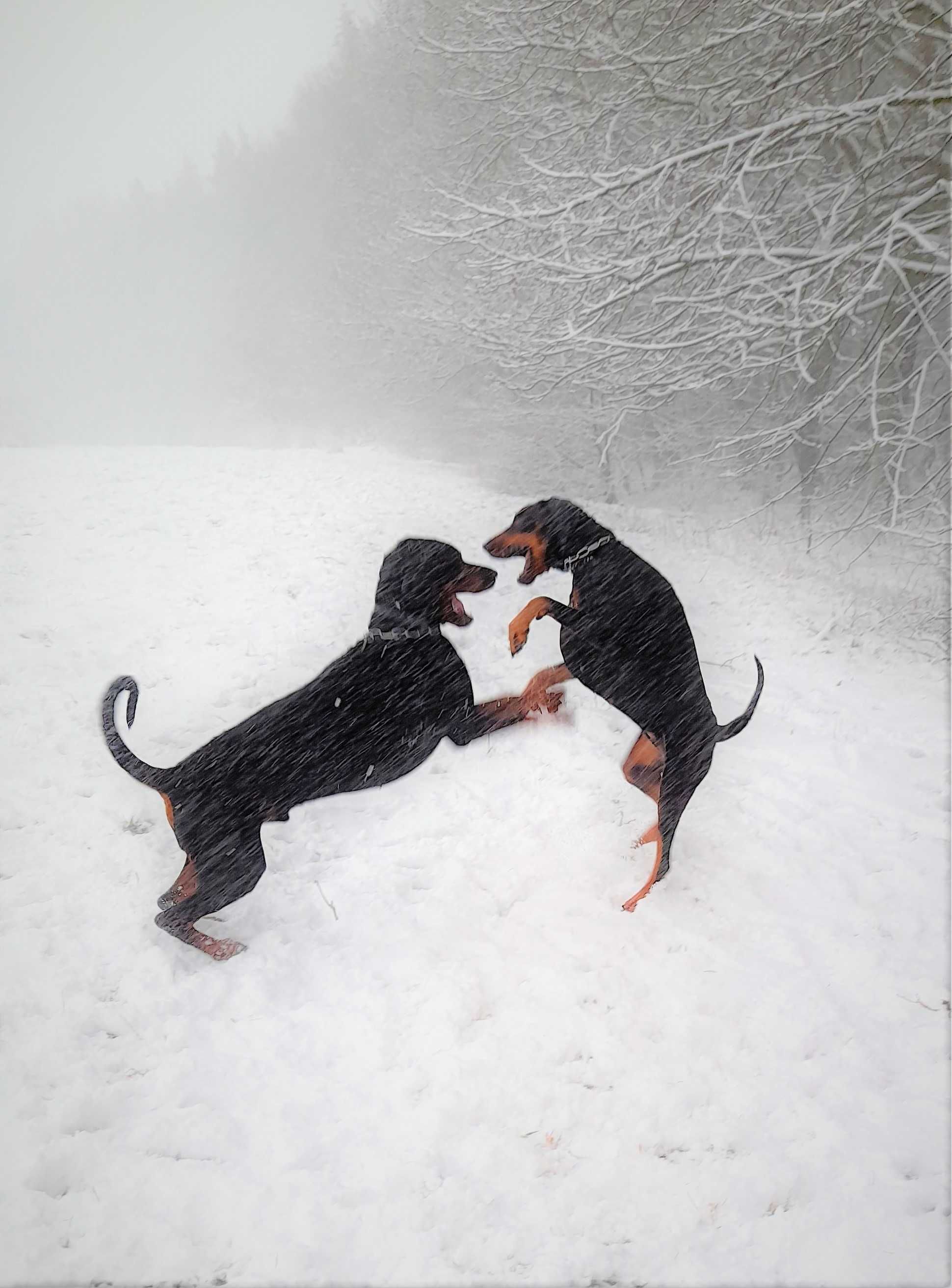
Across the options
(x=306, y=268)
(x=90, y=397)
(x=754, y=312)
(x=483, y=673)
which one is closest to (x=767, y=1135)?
(x=483, y=673)

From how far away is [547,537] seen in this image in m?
2.71

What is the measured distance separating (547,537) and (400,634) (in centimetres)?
80

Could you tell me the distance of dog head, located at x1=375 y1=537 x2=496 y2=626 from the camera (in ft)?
8.77

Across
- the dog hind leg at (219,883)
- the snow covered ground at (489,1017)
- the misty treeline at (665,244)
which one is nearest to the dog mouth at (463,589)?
the dog hind leg at (219,883)

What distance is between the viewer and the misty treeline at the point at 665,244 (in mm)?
4316

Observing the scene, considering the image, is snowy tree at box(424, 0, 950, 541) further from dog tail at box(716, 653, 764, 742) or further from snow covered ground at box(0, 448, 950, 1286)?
snow covered ground at box(0, 448, 950, 1286)

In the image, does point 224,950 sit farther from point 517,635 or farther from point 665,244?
point 665,244

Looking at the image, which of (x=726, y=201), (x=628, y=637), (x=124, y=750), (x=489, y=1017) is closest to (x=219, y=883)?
(x=124, y=750)

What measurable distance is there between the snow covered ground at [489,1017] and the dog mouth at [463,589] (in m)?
1.38

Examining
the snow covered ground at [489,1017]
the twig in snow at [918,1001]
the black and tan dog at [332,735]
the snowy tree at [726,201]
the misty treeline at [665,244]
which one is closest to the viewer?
the snow covered ground at [489,1017]

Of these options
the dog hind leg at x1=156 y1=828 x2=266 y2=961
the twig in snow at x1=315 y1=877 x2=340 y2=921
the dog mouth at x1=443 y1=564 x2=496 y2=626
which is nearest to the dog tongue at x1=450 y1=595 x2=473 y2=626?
the dog mouth at x1=443 y1=564 x2=496 y2=626

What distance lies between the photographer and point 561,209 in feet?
14.6

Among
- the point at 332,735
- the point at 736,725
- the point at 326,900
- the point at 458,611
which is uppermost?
the point at 458,611

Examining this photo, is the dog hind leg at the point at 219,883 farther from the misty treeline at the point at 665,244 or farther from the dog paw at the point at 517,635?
the misty treeline at the point at 665,244
